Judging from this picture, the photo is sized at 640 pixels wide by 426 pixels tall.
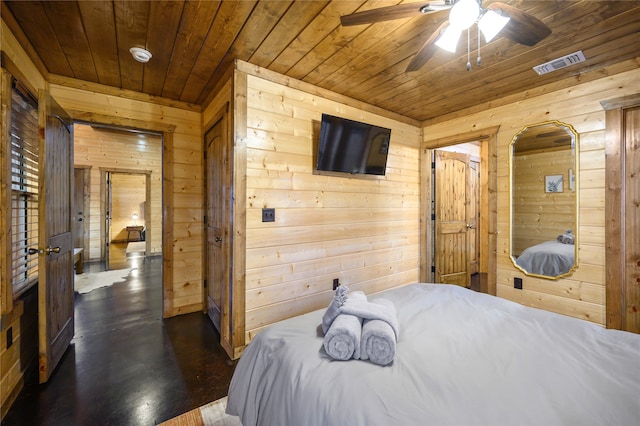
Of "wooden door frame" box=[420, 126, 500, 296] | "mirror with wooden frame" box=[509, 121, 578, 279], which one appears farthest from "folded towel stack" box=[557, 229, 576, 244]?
"wooden door frame" box=[420, 126, 500, 296]

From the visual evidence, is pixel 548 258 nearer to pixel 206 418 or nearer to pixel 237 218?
pixel 237 218

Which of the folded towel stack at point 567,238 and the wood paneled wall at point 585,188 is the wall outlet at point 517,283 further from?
the folded towel stack at point 567,238

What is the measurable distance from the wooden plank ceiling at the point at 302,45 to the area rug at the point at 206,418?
96.5 inches

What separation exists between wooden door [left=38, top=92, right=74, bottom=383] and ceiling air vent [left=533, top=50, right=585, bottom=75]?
3865 mm

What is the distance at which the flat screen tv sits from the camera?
2.60 metres

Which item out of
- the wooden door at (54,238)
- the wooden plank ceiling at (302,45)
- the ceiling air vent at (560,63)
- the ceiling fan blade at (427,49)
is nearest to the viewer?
the ceiling fan blade at (427,49)

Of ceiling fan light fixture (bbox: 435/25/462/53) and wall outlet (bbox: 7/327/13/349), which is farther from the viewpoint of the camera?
wall outlet (bbox: 7/327/13/349)

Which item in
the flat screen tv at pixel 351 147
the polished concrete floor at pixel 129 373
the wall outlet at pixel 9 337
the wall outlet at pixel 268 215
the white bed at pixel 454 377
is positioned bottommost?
the polished concrete floor at pixel 129 373

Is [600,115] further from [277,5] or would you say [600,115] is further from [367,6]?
[277,5]

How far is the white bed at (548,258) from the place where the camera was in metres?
2.50

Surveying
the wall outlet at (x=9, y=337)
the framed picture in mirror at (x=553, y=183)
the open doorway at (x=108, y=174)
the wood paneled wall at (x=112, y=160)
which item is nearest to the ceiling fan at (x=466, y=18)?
the framed picture in mirror at (x=553, y=183)

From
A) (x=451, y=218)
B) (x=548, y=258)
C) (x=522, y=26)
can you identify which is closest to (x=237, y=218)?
(x=522, y=26)

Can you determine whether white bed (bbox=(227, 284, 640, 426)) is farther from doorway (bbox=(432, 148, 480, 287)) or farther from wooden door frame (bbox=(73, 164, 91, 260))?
wooden door frame (bbox=(73, 164, 91, 260))

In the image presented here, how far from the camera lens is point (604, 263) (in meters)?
2.28
